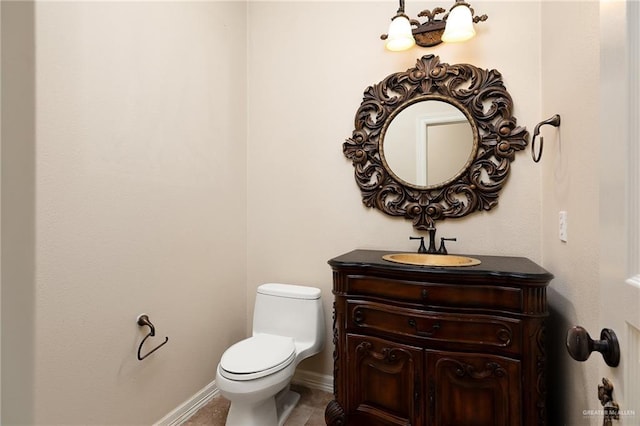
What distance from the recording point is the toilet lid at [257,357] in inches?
60.4

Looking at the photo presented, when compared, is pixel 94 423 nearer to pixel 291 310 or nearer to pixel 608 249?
pixel 291 310

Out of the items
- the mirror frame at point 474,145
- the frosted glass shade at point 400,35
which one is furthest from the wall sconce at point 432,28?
the mirror frame at point 474,145

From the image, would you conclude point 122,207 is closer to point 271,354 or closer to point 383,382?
point 271,354

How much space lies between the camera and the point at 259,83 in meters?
2.36

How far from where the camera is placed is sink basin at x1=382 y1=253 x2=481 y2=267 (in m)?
1.61

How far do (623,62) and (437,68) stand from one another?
1416mm

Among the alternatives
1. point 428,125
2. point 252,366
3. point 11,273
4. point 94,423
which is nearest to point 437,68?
point 428,125

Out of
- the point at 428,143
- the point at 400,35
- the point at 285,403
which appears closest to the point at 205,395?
the point at 285,403

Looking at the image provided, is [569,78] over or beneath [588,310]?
over

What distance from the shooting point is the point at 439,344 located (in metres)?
1.38

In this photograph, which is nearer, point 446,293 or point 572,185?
point 572,185

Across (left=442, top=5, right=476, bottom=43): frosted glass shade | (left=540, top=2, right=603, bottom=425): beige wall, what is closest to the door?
(left=540, top=2, right=603, bottom=425): beige wall

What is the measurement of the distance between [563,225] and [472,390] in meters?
0.78

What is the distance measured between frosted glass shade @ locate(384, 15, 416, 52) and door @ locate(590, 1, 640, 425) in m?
1.27
